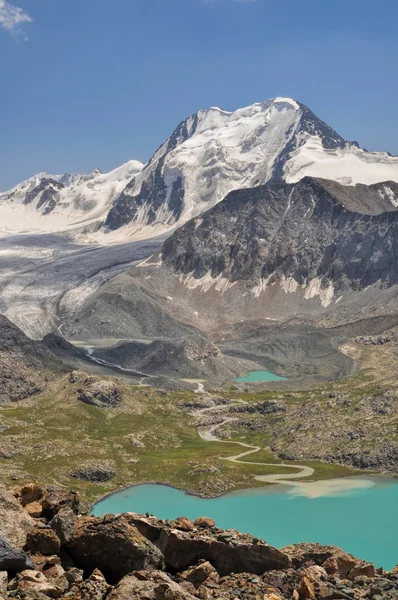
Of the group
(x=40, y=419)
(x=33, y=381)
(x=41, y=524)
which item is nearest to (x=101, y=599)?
(x=41, y=524)

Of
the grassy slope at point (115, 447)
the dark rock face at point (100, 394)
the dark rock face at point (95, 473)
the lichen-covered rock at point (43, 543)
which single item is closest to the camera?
the lichen-covered rock at point (43, 543)

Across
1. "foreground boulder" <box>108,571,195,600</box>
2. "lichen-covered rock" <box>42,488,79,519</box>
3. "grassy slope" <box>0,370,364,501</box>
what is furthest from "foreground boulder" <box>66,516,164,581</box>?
"grassy slope" <box>0,370,364,501</box>

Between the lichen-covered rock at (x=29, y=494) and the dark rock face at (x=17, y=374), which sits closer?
the lichen-covered rock at (x=29, y=494)

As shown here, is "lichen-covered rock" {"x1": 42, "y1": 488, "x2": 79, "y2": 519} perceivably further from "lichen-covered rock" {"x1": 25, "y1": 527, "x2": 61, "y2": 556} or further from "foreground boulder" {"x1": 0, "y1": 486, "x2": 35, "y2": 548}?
"lichen-covered rock" {"x1": 25, "y1": 527, "x2": 61, "y2": 556}

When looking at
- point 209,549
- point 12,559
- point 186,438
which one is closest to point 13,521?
point 12,559

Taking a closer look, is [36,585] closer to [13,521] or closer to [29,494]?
[13,521]

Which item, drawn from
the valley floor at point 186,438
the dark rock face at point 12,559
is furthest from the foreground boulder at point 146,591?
the valley floor at point 186,438

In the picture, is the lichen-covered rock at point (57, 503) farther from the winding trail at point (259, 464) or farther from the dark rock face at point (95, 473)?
the winding trail at point (259, 464)
